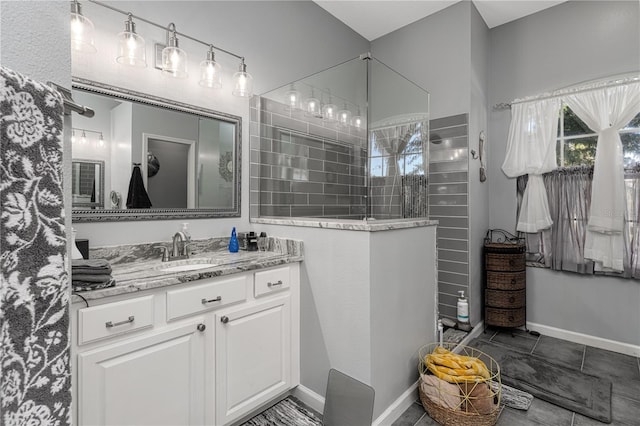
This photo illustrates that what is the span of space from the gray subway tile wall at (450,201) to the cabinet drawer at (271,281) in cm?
179

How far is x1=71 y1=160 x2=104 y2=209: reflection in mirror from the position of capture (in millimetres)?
1635

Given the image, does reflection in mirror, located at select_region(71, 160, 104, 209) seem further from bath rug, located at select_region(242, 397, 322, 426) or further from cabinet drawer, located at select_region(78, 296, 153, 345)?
bath rug, located at select_region(242, 397, 322, 426)

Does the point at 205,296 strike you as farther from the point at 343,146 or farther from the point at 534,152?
the point at 534,152

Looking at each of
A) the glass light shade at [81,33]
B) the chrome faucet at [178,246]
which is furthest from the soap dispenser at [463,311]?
the glass light shade at [81,33]

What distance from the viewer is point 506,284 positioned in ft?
9.56

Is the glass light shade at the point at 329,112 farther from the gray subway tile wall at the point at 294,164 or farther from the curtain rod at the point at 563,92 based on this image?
the curtain rod at the point at 563,92

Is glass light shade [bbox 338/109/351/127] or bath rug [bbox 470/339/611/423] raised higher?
glass light shade [bbox 338/109/351/127]

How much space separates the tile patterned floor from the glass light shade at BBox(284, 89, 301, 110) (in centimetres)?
228

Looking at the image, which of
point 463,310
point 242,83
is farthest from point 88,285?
point 463,310

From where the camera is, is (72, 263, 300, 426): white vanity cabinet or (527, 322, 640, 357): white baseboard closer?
(72, 263, 300, 426): white vanity cabinet

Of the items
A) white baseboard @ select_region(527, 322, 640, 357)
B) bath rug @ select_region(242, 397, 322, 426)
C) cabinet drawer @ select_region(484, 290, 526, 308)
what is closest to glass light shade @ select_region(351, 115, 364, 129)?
bath rug @ select_region(242, 397, 322, 426)

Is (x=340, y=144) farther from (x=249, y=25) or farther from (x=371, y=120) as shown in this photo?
(x=249, y=25)

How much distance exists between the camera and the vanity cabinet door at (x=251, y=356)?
1606 mm

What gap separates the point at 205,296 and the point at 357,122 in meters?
1.39
